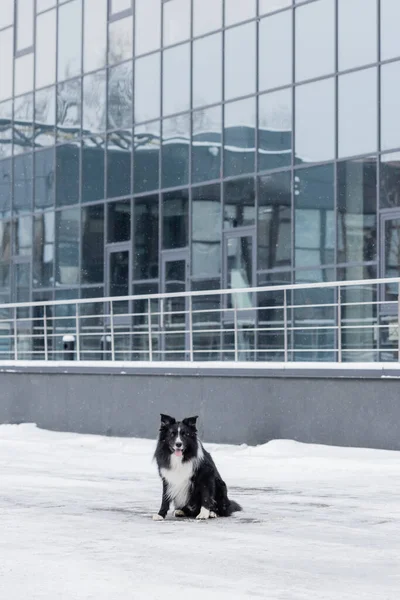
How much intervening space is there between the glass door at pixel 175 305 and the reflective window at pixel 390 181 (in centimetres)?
616

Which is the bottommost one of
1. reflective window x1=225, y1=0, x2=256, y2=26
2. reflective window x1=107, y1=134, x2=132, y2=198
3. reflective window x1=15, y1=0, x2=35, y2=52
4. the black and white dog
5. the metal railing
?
the black and white dog

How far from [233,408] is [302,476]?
4.64 m

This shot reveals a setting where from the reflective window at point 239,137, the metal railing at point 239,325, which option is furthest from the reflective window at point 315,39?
the metal railing at point 239,325

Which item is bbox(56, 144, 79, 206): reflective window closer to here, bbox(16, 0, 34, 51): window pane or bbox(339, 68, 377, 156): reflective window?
bbox(16, 0, 34, 51): window pane

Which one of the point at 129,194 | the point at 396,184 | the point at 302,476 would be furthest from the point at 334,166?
the point at 302,476

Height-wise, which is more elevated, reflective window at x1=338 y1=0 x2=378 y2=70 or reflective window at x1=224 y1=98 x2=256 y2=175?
reflective window at x1=338 y1=0 x2=378 y2=70

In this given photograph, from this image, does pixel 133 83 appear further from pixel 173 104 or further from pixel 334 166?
pixel 334 166

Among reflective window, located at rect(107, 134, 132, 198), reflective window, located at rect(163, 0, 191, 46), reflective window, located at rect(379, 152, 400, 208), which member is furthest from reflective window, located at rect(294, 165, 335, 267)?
reflective window, located at rect(107, 134, 132, 198)

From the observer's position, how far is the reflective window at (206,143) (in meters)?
29.0

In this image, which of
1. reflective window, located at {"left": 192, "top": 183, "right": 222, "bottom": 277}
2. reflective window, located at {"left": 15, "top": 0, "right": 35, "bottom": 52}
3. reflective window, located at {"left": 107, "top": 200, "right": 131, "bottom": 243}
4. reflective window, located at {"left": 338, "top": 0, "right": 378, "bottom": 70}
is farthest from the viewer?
reflective window, located at {"left": 15, "top": 0, "right": 35, "bottom": 52}

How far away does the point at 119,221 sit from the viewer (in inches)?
1257

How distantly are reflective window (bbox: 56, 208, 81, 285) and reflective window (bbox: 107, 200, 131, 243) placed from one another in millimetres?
1419

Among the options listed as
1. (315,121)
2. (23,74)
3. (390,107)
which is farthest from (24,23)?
(390,107)

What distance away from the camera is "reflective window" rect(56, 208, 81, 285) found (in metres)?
33.3
